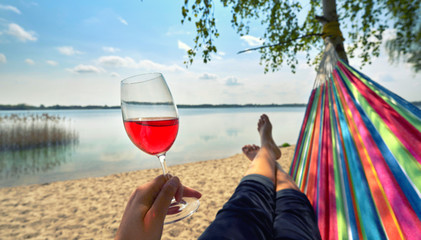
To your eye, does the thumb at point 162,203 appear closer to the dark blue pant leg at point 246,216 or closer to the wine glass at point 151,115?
the wine glass at point 151,115

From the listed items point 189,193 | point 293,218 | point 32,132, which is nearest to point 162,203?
point 189,193

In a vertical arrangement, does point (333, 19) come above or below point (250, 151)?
above

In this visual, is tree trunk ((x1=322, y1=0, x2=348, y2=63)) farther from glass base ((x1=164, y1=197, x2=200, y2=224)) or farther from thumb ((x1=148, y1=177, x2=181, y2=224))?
thumb ((x1=148, y1=177, x2=181, y2=224))

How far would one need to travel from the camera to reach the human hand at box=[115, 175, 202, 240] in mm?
508

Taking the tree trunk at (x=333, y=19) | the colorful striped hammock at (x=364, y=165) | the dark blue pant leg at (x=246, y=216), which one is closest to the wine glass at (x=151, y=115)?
the dark blue pant leg at (x=246, y=216)

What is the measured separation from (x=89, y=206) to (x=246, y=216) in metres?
3.24

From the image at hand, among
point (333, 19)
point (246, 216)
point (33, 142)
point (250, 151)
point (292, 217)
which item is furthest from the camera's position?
point (33, 142)

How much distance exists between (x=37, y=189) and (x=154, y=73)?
5015 mm

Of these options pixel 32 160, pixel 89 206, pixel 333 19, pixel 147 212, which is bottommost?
pixel 32 160

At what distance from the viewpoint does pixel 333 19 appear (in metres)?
3.00

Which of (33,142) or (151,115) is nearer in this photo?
(151,115)

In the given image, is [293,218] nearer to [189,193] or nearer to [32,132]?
[189,193]

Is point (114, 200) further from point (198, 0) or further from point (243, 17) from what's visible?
point (243, 17)

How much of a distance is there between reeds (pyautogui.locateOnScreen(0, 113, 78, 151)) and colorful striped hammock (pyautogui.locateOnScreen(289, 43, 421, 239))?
11257 mm
